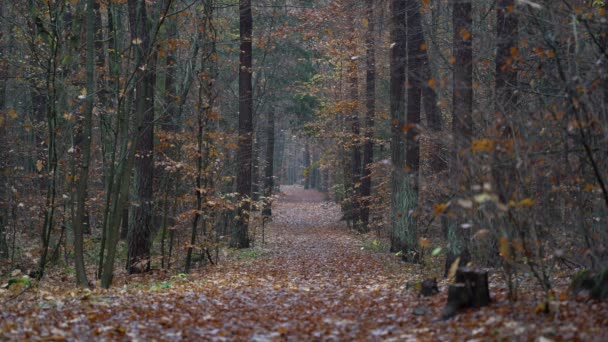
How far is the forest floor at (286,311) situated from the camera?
5461mm

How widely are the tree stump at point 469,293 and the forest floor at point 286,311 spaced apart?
0.14m

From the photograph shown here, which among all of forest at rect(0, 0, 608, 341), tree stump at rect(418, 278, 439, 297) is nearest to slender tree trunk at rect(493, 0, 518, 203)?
forest at rect(0, 0, 608, 341)

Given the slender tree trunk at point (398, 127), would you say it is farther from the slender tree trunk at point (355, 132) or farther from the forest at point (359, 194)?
the slender tree trunk at point (355, 132)

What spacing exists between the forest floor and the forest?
43 millimetres

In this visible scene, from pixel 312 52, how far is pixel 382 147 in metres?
6.71

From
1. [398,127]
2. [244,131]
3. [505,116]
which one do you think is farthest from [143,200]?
[505,116]

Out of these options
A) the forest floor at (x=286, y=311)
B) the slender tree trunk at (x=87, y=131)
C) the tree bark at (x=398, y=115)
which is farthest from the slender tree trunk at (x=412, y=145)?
the slender tree trunk at (x=87, y=131)

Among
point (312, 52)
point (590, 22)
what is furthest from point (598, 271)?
point (312, 52)

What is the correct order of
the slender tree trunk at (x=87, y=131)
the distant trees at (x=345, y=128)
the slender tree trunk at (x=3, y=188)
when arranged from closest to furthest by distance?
the distant trees at (x=345, y=128) → the slender tree trunk at (x=87, y=131) → the slender tree trunk at (x=3, y=188)

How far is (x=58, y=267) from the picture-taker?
563 inches

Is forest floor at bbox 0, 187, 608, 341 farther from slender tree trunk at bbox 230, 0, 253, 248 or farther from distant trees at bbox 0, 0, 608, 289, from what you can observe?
slender tree trunk at bbox 230, 0, 253, 248

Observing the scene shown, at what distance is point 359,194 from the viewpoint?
2211 cm

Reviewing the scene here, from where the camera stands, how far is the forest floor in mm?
5461

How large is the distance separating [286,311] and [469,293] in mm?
2494
